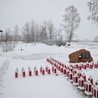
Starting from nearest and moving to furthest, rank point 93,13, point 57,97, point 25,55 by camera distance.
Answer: point 57,97 → point 93,13 → point 25,55

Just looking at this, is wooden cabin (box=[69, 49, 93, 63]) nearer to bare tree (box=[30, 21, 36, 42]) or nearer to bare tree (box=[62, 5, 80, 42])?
bare tree (box=[62, 5, 80, 42])

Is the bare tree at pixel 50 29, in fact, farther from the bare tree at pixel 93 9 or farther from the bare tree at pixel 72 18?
the bare tree at pixel 93 9

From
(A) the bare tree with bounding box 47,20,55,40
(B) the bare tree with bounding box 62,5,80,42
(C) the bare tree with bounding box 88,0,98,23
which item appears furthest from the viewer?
(A) the bare tree with bounding box 47,20,55,40

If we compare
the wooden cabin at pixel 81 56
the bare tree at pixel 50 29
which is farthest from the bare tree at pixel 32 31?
the wooden cabin at pixel 81 56

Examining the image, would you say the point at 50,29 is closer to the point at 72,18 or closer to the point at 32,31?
the point at 32,31

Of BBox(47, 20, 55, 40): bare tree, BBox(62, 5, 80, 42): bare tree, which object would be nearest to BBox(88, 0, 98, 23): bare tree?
BBox(62, 5, 80, 42): bare tree

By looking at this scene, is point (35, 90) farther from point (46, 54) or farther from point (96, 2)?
point (46, 54)

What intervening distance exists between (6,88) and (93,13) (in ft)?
40.5

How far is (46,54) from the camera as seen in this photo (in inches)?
928

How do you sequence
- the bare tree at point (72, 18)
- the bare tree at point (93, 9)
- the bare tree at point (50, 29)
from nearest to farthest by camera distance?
the bare tree at point (93, 9) → the bare tree at point (72, 18) → the bare tree at point (50, 29)

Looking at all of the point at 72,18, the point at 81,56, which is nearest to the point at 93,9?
the point at 81,56

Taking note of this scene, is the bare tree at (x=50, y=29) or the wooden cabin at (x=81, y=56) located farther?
the bare tree at (x=50, y=29)

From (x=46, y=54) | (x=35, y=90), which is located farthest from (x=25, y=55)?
(x=35, y=90)

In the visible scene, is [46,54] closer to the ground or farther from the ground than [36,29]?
closer to the ground
